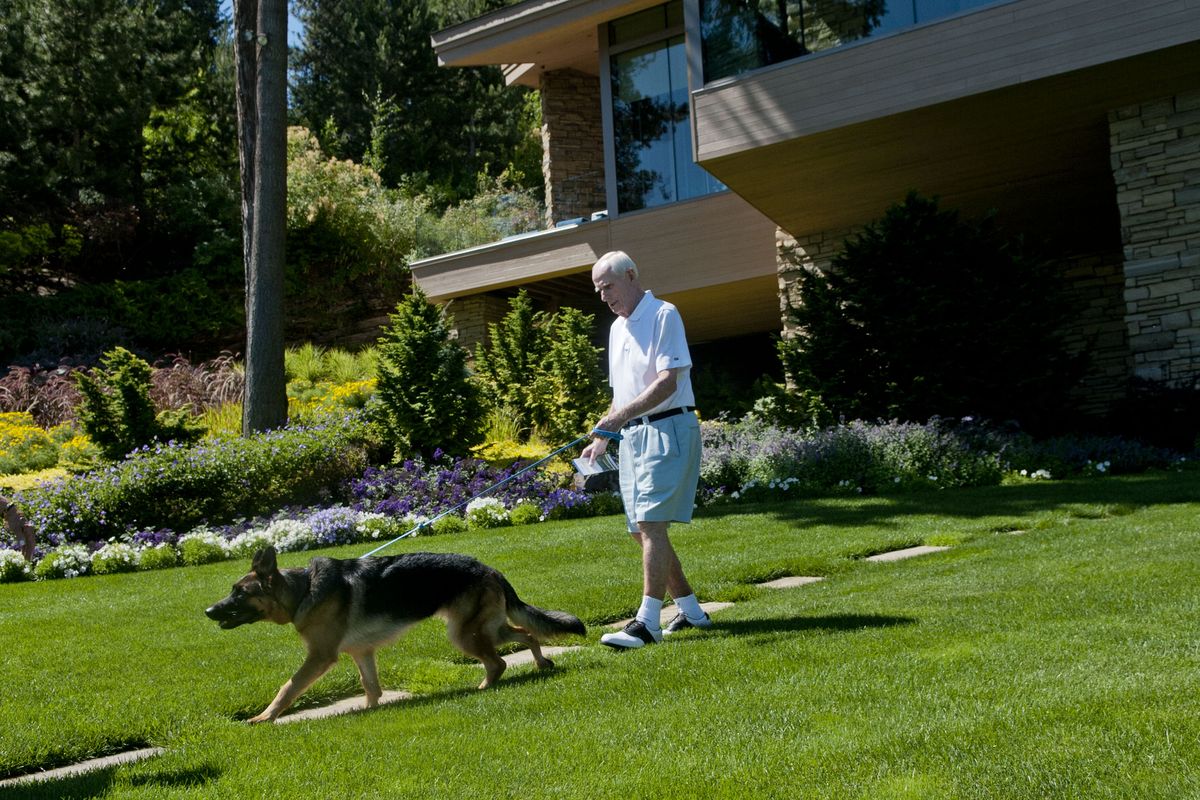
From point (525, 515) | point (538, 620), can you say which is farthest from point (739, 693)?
point (525, 515)

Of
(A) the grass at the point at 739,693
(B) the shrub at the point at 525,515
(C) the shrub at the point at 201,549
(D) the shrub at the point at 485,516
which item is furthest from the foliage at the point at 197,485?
(A) the grass at the point at 739,693

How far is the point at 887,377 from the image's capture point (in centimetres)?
1255

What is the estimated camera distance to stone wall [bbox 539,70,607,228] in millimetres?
19703

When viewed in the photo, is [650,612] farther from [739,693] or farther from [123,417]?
[123,417]

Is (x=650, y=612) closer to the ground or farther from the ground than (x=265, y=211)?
closer to the ground

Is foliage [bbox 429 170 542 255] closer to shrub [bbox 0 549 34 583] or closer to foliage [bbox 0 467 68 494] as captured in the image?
foliage [bbox 0 467 68 494]

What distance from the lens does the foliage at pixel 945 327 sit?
11.9 meters

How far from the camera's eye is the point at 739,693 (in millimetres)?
3859

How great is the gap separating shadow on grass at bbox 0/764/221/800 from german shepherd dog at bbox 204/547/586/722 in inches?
33.9

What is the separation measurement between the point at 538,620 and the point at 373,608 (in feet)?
2.44

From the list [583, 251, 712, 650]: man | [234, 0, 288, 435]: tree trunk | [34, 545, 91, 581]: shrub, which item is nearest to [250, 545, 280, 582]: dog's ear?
→ [583, 251, 712, 650]: man

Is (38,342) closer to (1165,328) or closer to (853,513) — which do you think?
(853,513)

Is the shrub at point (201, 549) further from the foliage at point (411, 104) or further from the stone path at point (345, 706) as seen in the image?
the foliage at point (411, 104)

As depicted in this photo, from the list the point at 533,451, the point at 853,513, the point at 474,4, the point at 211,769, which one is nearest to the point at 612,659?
the point at 211,769
